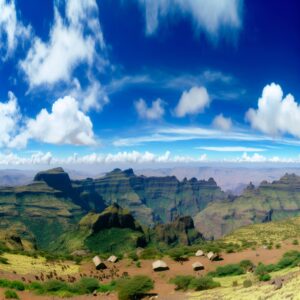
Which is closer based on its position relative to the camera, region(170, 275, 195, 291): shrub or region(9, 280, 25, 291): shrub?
region(9, 280, 25, 291): shrub

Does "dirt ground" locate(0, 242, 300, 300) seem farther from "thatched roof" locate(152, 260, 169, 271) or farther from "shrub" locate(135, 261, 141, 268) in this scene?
"thatched roof" locate(152, 260, 169, 271)

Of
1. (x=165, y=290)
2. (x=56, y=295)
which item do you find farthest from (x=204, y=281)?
(x=56, y=295)

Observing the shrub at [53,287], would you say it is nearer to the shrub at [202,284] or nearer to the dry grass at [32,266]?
the shrub at [202,284]

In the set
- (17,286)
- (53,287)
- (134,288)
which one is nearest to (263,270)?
(134,288)

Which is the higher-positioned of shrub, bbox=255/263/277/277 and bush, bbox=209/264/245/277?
shrub, bbox=255/263/277/277

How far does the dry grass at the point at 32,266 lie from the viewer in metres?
69.7

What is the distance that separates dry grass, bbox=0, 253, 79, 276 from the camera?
229 ft

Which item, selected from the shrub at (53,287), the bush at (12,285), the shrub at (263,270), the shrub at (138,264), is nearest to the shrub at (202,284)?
the shrub at (263,270)

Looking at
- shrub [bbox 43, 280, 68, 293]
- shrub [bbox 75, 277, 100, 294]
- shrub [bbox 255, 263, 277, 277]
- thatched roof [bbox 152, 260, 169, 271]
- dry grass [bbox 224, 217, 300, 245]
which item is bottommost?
dry grass [bbox 224, 217, 300, 245]

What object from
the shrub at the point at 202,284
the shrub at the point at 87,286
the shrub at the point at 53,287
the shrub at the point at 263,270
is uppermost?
the shrub at the point at 263,270

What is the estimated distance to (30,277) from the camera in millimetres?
63781

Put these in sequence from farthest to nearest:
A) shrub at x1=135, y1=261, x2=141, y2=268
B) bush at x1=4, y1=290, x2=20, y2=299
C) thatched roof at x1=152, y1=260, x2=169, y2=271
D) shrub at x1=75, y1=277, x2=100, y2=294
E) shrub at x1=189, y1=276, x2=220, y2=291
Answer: shrub at x1=135, y1=261, x2=141, y2=268, thatched roof at x1=152, y1=260, x2=169, y2=271, shrub at x1=75, y1=277, x2=100, y2=294, shrub at x1=189, y1=276, x2=220, y2=291, bush at x1=4, y1=290, x2=20, y2=299

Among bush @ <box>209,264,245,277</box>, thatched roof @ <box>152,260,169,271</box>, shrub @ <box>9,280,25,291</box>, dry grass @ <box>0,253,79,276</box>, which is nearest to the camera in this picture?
shrub @ <box>9,280,25,291</box>

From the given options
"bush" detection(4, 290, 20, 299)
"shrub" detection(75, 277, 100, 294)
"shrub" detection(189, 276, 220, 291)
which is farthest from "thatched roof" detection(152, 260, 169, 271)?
"bush" detection(4, 290, 20, 299)
